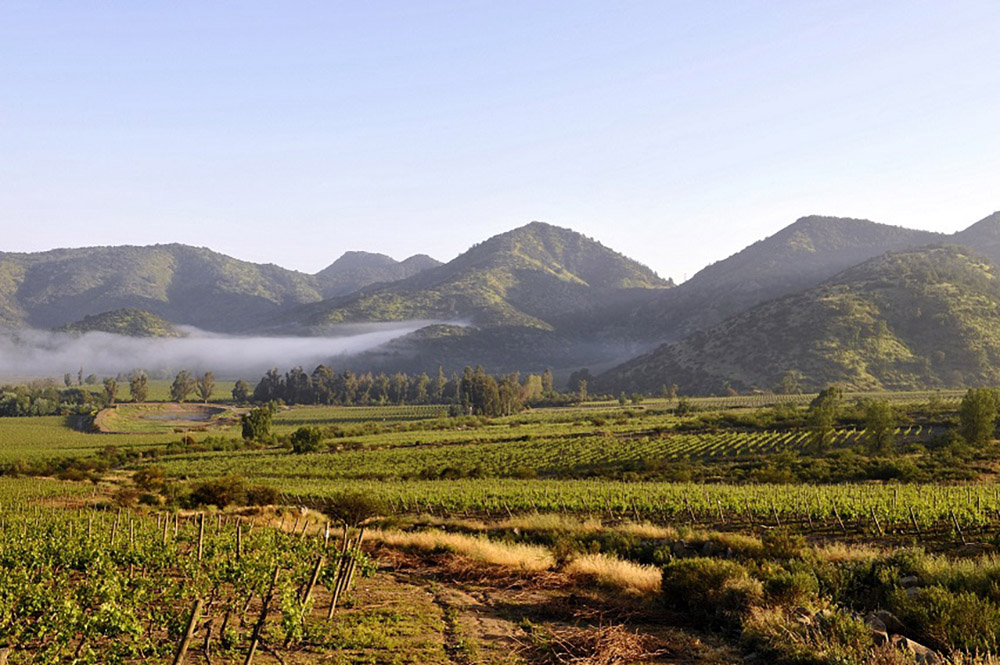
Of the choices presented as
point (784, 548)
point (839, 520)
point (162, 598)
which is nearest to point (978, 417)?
point (839, 520)

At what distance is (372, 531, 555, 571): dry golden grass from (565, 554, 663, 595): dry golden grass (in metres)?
1.47

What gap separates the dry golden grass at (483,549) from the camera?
2127 cm

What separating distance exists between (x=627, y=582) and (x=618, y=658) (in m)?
6.51

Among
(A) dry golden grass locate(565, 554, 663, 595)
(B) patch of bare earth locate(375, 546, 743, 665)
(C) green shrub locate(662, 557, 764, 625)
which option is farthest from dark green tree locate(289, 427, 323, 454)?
(C) green shrub locate(662, 557, 764, 625)

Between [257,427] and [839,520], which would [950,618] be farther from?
[257,427]

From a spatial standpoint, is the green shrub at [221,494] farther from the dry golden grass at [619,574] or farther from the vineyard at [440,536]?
the dry golden grass at [619,574]

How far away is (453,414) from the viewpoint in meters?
166

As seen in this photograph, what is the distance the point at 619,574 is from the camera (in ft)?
60.5

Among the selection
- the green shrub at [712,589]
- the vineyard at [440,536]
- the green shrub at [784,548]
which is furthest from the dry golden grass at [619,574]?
the green shrub at [784,548]

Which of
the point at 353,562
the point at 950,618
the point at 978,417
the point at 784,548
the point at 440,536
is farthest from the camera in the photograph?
the point at 978,417

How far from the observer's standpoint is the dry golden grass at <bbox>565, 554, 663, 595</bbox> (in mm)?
17750

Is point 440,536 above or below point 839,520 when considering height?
above

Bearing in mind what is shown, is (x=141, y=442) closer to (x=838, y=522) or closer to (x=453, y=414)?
(x=453, y=414)

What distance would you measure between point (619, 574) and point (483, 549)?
6.32 meters
